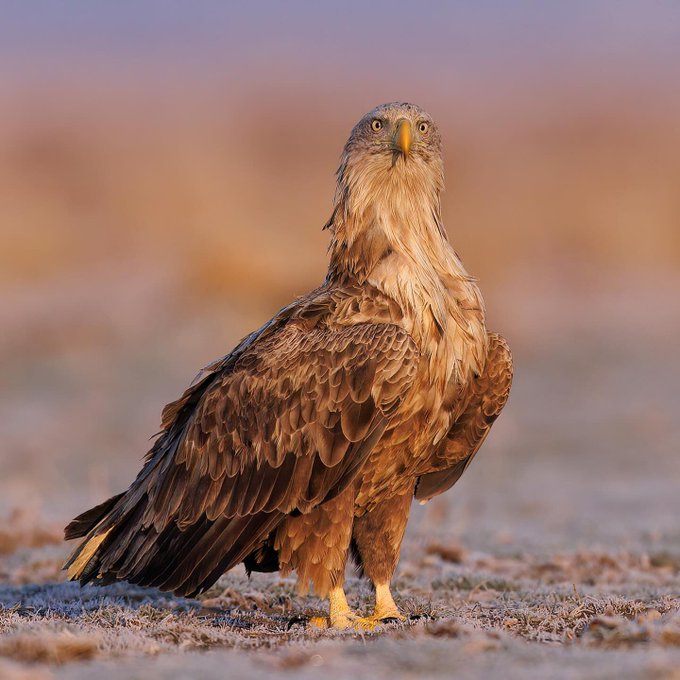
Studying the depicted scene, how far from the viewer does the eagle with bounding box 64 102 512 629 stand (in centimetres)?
746

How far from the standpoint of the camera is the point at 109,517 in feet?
27.7

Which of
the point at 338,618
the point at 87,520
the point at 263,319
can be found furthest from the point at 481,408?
the point at 263,319

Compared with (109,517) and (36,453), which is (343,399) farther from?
(36,453)

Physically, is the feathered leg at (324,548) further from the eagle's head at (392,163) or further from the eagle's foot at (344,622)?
the eagle's head at (392,163)

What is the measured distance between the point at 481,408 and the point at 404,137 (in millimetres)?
1870

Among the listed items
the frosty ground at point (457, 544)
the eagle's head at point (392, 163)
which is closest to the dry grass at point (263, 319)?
the frosty ground at point (457, 544)

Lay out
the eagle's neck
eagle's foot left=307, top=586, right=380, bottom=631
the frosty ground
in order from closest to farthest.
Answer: the frosty ground
eagle's foot left=307, top=586, right=380, bottom=631
the eagle's neck

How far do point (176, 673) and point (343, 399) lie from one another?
2586 millimetres

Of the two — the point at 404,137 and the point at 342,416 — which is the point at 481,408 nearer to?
the point at 342,416

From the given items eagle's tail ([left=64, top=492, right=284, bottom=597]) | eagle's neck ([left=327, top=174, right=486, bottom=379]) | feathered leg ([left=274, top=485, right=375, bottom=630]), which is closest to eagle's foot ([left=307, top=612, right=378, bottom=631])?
feathered leg ([left=274, top=485, right=375, bottom=630])

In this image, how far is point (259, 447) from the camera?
25.2ft

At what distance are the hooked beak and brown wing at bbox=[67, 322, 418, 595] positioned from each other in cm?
134

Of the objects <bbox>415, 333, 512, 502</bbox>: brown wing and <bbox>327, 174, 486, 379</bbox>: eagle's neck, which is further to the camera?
<bbox>415, 333, 512, 502</bbox>: brown wing

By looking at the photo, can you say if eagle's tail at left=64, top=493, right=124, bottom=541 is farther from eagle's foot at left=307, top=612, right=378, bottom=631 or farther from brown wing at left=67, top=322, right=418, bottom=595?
eagle's foot at left=307, top=612, right=378, bottom=631
